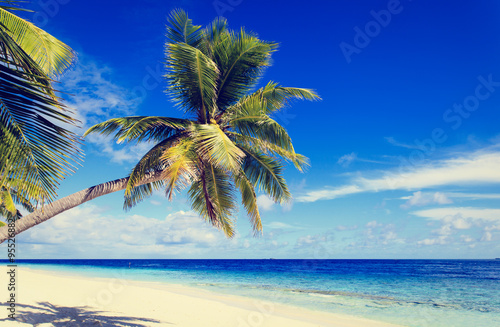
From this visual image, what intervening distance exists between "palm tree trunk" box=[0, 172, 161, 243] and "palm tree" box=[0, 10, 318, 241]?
4cm

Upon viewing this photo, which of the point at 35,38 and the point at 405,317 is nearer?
the point at 35,38

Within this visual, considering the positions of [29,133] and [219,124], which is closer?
[29,133]

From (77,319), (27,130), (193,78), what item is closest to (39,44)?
(27,130)

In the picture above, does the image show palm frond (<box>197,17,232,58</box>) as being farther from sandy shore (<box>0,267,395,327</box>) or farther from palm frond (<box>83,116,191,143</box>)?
sandy shore (<box>0,267,395,327</box>)

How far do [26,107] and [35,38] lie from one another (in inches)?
79.4

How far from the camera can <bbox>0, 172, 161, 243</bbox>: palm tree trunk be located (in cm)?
483

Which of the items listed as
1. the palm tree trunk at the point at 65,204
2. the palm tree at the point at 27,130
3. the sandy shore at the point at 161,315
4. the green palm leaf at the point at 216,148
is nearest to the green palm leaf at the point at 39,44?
the palm tree at the point at 27,130

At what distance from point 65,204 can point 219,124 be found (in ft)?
12.1

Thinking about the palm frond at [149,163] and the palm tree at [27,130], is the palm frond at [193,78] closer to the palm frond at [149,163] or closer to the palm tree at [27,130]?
the palm frond at [149,163]

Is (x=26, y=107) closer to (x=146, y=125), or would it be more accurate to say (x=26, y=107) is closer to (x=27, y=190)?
(x=27, y=190)

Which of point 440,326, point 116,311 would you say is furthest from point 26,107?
point 440,326

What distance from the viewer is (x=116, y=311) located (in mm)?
10633

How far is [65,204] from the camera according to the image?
5.48 meters

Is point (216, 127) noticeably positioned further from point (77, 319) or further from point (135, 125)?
point (77, 319)
